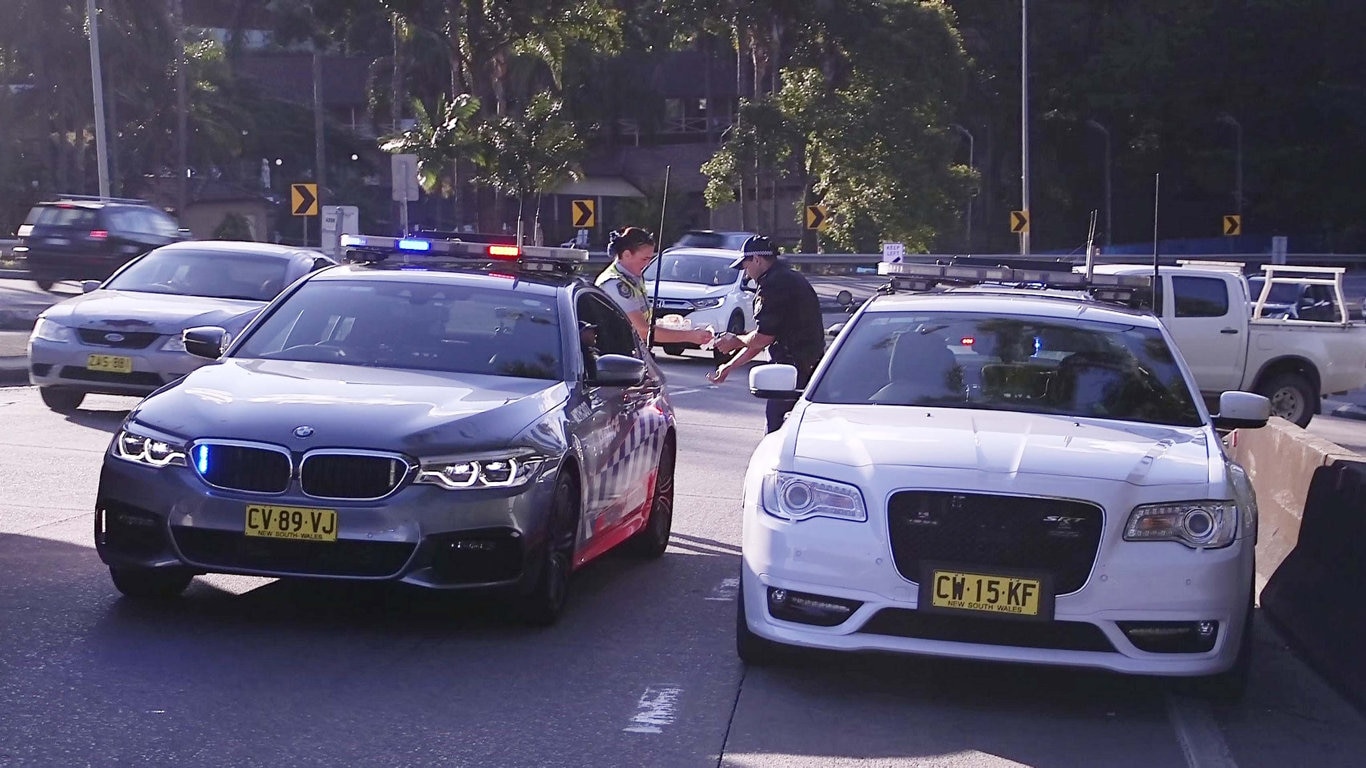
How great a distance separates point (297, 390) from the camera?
742cm

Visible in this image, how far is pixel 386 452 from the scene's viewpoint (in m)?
6.85

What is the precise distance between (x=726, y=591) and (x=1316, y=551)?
282cm

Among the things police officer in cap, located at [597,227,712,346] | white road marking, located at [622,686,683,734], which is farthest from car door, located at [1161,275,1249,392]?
white road marking, located at [622,686,683,734]

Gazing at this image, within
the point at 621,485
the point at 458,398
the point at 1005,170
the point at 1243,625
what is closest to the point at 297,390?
the point at 458,398

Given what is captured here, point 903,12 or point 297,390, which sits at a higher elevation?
point 903,12

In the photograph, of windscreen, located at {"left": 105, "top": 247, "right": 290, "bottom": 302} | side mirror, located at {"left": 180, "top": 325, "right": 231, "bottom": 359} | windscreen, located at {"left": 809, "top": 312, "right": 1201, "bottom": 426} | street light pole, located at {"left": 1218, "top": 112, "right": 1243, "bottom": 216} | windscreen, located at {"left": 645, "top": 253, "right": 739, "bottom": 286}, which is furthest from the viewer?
street light pole, located at {"left": 1218, "top": 112, "right": 1243, "bottom": 216}

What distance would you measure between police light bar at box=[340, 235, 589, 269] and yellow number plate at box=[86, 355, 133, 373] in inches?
200

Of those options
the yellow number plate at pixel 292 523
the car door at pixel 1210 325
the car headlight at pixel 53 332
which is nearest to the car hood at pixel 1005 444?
the yellow number plate at pixel 292 523

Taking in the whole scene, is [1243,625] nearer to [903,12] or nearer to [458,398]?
[458,398]

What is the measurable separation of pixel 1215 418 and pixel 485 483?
3328 millimetres

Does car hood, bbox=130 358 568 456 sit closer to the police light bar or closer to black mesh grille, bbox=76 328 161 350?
the police light bar

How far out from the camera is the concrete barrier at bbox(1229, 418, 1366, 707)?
284 inches

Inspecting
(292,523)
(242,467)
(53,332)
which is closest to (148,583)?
(242,467)

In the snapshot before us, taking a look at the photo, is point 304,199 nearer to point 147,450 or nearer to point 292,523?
point 147,450
